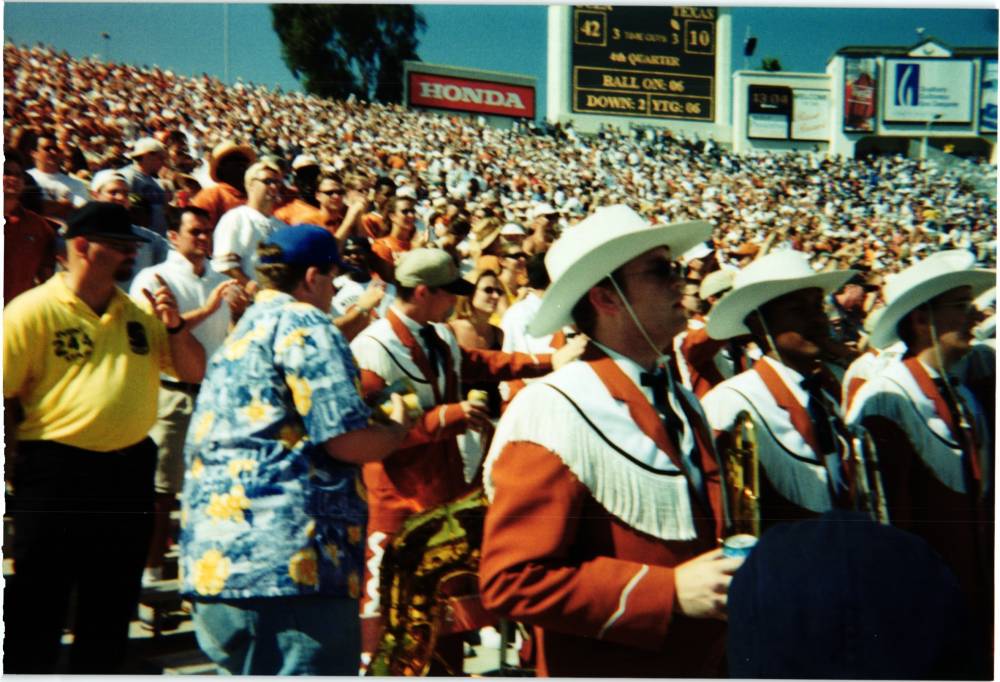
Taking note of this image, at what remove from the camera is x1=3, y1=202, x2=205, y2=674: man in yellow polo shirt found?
388 cm

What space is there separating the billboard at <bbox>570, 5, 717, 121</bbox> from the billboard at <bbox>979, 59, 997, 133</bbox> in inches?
39.4

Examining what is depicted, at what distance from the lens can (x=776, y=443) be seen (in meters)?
3.94

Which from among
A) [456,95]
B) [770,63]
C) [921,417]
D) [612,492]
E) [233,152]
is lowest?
[612,492]

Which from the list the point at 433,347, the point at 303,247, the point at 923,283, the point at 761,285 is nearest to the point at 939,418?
the point at 923,283

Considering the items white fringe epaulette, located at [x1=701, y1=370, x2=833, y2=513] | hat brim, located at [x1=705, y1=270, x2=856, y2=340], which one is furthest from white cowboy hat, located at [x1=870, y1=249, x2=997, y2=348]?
white fringe epaulette, located at [x1=701, y1=370, x2=833, y2=513]

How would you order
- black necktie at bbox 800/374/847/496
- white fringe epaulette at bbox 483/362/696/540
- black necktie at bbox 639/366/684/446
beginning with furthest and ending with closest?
black necktie at bbox 800/374/847/496 → black necktie at bbox 639/366/684/446 → white fringe epaulette at bbox 483/362/696/540

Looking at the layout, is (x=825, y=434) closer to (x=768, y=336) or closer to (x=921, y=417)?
(x=768, y=336)

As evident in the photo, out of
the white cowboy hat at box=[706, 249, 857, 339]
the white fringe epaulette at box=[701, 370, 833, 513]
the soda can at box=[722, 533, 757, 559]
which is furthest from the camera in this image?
the white cowboy hat at box=[706, 249, 857, 339]

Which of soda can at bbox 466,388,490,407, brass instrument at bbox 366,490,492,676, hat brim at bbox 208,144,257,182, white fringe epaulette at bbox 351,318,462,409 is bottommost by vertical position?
brass instrument at bbox 366,490,492,676

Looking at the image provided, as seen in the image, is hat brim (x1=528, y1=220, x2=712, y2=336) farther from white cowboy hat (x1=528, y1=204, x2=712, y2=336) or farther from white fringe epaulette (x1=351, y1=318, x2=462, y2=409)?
white fringe epaulette (x1=351, y1=318, x2=462, y2=409)

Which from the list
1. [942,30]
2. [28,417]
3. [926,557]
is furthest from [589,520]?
[942,30]

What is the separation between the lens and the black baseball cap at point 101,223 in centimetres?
398

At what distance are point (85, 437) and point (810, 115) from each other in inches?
113

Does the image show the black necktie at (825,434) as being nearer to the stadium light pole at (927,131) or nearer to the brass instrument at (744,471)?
the brass instrument at (744,471)
